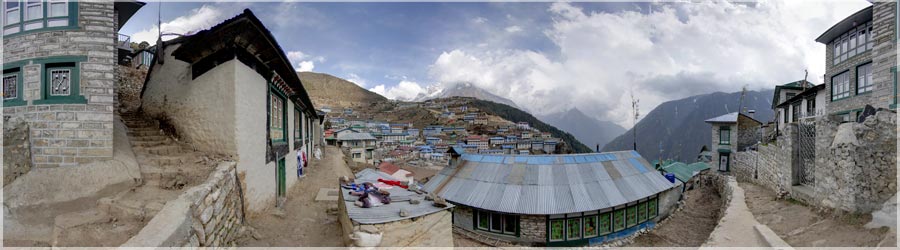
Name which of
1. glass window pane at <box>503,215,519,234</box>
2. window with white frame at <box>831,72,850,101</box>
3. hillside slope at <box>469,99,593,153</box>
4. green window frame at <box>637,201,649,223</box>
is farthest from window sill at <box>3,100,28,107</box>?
hillside slope at <box>469,99,593,153</box>

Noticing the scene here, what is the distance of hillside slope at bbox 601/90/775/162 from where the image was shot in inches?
4254

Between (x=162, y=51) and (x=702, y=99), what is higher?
(x=702, y=99)

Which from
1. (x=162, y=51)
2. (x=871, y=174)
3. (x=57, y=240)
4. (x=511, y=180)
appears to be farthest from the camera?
(x=511, y=180)

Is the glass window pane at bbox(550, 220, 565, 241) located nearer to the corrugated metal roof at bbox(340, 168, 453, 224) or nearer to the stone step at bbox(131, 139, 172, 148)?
the corrugated metal roof at bbox(340, 168, 453, 224)

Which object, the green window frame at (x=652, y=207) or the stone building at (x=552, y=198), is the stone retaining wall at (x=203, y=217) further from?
the green window frame at (x=652, y=207)

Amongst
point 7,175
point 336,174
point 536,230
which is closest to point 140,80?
point 336,174

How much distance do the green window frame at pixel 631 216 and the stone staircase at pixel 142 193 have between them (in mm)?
15164

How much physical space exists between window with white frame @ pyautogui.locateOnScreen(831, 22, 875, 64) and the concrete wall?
74.0 ft

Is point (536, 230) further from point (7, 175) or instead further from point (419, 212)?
point (7, 175)

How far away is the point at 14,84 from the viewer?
6.10 metres

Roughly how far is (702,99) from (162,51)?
633ft

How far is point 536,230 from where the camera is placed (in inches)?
503

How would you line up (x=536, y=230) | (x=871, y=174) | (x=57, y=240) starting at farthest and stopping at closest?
1. (x=536, y=230)
2. (x=871, y=174)
3. (x=57, y=240)

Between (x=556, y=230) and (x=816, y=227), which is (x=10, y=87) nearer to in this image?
(x=556, y=230)
